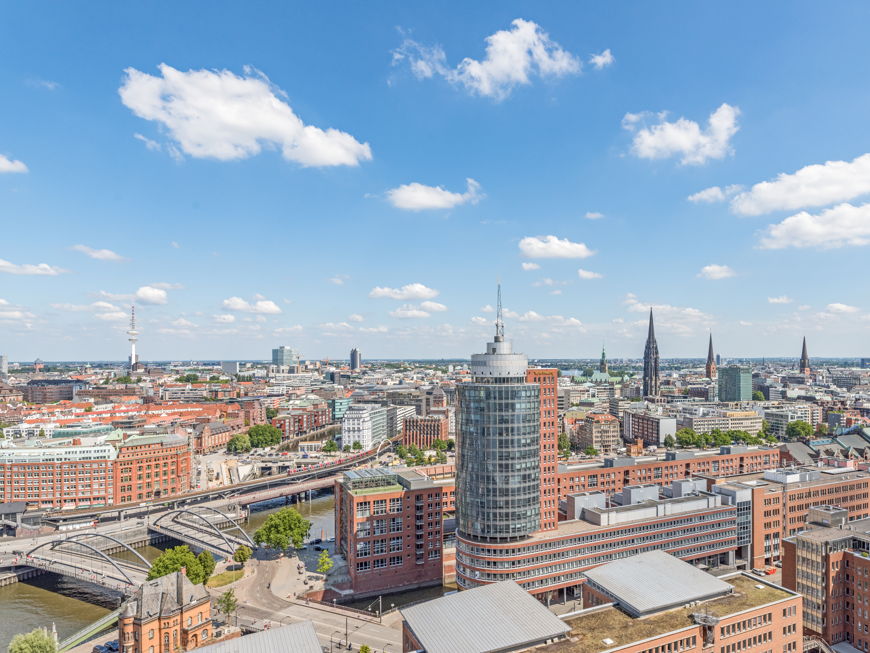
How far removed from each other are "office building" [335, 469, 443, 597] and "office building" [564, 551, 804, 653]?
102 feet

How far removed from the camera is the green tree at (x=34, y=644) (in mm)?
60938

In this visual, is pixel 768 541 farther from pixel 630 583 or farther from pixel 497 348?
pixel 497 348

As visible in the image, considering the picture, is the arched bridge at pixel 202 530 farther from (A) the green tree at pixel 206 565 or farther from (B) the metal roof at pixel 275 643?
(B) the metal roof at pixel 275 643

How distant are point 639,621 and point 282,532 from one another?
206ft

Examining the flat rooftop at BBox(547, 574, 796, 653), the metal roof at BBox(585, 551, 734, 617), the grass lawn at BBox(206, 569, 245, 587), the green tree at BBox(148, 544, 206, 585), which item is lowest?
the grass lawn at BBox(206, 569, 245, 587)

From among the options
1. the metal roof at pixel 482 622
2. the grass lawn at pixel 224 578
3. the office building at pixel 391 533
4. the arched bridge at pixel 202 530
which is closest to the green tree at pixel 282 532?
the arched bridge at pixel 202 530

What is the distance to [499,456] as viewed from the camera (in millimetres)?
76562

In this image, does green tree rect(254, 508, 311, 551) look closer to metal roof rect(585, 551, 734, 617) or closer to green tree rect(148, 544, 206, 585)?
green tree rect(148, 544, 206, 585)

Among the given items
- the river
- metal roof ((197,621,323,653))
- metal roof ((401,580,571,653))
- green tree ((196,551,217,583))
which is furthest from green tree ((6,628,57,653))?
metal roof ((401,580,571,653))

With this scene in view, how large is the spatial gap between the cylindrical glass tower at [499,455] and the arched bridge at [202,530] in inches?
1799

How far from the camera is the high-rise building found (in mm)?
76375

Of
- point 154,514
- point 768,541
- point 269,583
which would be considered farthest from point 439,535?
point 154,514

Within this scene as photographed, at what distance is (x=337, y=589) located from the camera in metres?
83.3

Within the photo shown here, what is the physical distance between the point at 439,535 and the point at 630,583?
36671 mm
